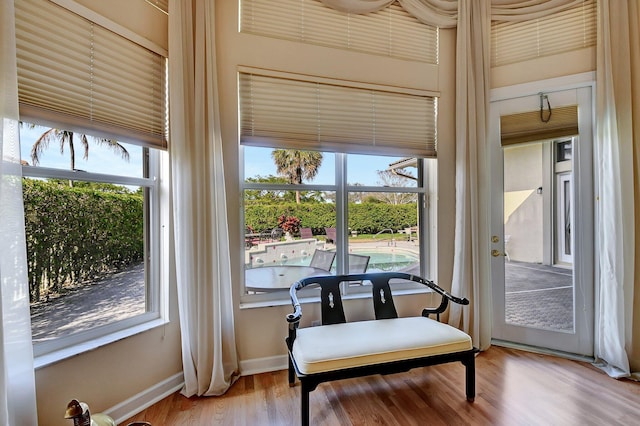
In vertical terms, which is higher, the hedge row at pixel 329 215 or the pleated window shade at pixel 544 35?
the pleated window shade at pixel 544 35

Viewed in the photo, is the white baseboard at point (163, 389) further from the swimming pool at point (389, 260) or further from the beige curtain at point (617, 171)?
the beige curtain at point (617, 171)

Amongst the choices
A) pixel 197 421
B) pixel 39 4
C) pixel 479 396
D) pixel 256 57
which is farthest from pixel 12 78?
pixel 479 396

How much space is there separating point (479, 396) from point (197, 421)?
1899mm

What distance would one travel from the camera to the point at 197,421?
170 cm

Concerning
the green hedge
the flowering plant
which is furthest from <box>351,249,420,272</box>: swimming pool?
the green hedge

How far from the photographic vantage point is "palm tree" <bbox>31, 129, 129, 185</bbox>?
148cm

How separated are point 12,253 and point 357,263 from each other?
7.35 feet

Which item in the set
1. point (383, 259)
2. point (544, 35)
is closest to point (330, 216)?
point (383, 259)

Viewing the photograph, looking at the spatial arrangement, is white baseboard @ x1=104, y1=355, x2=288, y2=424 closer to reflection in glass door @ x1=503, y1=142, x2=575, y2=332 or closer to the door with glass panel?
the door with glass panel

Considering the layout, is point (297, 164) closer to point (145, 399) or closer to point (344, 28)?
point (344, 28)

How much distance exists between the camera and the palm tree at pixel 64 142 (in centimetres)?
148

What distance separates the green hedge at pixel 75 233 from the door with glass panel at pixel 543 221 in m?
3.11

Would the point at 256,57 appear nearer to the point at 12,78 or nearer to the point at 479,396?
the point at 12,78

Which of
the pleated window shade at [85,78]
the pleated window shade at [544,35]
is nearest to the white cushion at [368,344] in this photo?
the pleated window shade at [85,78]
